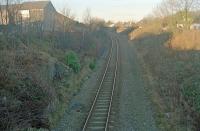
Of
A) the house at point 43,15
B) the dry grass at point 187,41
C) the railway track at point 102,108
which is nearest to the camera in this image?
the railway track at point 102,108

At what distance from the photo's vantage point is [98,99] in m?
21.8

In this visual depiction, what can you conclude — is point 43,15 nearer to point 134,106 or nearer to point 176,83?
point 176,83

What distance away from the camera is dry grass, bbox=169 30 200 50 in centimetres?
3834

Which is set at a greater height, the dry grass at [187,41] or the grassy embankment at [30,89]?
the dry grass at [187,41]

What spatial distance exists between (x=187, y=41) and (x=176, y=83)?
16.8m

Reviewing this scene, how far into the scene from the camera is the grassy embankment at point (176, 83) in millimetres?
17438

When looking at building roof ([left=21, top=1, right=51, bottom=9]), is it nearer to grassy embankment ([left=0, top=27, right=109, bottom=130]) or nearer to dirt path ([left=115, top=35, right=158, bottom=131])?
dirt path ([left=115, top=35, right=158, bottom=131])

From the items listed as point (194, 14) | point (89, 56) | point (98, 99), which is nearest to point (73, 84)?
point (98, 99)

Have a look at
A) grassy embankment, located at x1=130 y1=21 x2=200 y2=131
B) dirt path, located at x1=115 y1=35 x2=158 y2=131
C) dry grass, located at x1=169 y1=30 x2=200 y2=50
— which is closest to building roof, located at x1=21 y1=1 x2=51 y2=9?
dry grass, located at x1=169 y1=30 x2=200 y2=50

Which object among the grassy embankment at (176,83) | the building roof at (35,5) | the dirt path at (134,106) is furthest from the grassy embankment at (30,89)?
the building roof at (35,5)

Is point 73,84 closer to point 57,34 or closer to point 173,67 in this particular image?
point 173,67

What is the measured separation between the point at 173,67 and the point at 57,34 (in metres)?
18.1

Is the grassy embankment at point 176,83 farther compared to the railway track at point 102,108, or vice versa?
the grassy embankment at point 176,83

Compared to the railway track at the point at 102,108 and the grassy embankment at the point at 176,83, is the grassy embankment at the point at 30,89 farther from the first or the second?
the grassy embankment at the point at 176,83
